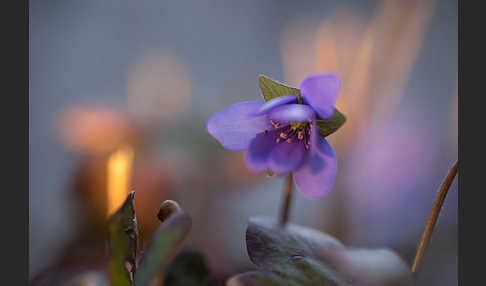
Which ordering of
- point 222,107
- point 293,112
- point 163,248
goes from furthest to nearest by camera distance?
point 222,107
point 293,112
point 163,248

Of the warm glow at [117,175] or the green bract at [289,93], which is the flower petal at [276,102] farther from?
the warm glow at [117,175]

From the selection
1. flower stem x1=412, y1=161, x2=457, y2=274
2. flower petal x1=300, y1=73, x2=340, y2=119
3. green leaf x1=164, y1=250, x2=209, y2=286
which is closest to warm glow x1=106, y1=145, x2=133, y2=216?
green leaf x1=164, y1=250, x2=209, y2=286

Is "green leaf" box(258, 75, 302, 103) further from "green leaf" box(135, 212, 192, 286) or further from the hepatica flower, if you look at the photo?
"green leaf" box(135, 212, 192, 286)

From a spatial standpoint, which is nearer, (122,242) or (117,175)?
(122,242)

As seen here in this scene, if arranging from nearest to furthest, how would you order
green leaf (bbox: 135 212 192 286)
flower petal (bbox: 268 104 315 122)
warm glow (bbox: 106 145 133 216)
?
green leaf (bbox: 135 212 192 286), flower petal (bbox: 268 104 315 122), warm glow (bbox: 106 145 133 216)

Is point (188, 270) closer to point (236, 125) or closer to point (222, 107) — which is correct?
point (236, 125)

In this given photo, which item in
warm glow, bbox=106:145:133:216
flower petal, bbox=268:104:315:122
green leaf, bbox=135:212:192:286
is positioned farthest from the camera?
warm glow, bbox=106:145:133:216

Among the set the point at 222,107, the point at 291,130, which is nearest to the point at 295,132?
the point at 291,130
